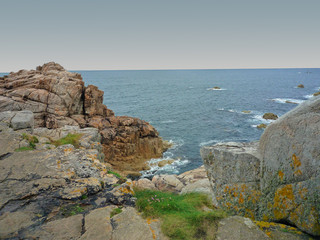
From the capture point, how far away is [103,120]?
37.9 metres

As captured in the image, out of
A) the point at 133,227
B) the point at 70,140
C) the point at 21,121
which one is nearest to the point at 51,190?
the point at 133,227

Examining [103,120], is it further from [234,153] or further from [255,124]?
[255,124]

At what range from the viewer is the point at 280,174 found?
256 inches

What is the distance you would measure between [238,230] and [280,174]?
229 cm

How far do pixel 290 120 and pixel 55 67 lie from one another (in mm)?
50061

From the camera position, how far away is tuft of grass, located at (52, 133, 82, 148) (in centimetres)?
1310

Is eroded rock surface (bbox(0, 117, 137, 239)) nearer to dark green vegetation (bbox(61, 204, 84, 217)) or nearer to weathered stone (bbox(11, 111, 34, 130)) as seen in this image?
dark green vegetation (bbox(61, 204, 84, 217))

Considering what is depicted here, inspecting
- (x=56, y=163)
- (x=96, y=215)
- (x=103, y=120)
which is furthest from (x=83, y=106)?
(x=96, y=215)

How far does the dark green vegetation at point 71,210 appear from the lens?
19.8ft

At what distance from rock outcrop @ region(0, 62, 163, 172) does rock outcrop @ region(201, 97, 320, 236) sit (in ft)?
91.2

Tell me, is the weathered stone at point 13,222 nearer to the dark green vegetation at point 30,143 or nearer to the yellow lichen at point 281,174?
the dark green vegetation at point 30,143

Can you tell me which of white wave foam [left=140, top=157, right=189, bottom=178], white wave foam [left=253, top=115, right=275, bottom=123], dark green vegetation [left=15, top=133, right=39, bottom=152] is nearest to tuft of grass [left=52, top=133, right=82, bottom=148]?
dark green vegetation [left=15, top=133, right=39, bottom=152]

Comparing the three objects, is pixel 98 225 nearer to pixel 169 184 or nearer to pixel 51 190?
pixel 51 190

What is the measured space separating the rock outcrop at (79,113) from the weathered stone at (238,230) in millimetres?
28866
